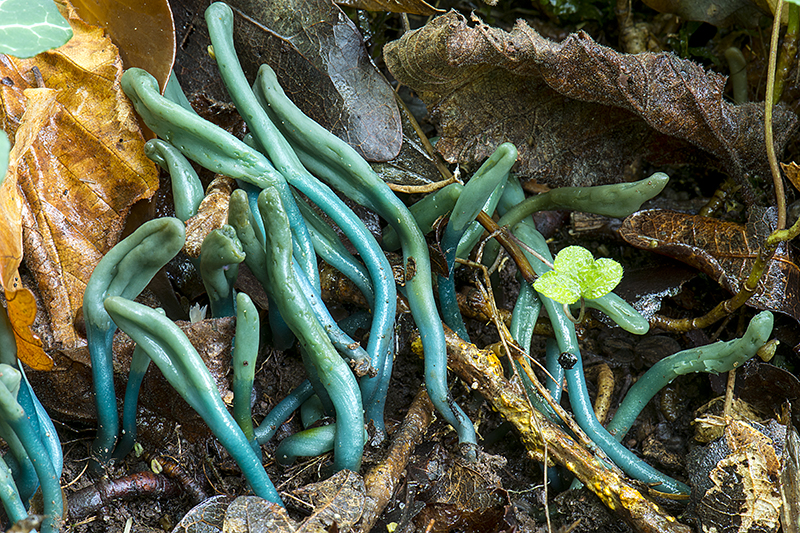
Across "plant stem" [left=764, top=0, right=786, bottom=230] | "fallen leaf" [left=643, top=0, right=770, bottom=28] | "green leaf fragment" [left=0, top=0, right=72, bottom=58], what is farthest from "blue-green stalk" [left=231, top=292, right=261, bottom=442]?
"fallen leaf" [left=643, top=0, right=770, bottom=28]

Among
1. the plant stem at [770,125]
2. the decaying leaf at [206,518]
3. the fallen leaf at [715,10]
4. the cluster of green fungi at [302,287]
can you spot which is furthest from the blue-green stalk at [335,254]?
the fallen leaf at [715,10]

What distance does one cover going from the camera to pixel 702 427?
3.99ft

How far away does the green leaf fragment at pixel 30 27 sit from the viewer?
3.10 ft

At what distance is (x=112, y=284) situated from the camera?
0.99m

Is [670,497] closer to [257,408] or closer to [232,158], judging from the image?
[257,408]

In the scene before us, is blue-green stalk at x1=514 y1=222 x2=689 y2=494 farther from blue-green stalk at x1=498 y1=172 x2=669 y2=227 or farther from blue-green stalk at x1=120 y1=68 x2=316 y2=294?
blue-green stalk at x1=120 y1=68 x2=316 y2=294

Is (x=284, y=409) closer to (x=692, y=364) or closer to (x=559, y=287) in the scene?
(x=559, y=287)

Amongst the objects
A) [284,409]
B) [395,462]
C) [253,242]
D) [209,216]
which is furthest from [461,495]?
[209,216]

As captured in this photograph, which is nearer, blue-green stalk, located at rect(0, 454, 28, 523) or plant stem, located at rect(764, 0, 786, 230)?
blue-green stalk, located at rect(0, 454, 28, 523)

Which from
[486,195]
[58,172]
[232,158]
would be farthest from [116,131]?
[486,195]

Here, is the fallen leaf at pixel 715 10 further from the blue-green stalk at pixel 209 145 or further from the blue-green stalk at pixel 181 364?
the blue-green stalk at pixel 181 364

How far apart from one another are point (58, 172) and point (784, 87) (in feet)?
5.38

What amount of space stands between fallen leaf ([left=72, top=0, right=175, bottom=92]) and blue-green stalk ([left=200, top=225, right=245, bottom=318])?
425mm

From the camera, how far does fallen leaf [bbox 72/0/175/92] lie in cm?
121
